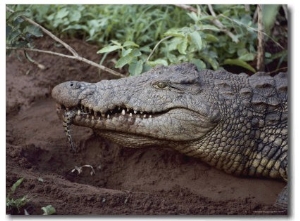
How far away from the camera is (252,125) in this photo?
11.5ft

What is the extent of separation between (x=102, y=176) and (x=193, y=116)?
0.71 m

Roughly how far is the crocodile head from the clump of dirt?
0.27m

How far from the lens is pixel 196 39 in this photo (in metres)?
3.93

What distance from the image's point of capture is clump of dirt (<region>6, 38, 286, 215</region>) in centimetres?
315

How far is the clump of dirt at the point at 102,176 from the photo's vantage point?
3.15 metres

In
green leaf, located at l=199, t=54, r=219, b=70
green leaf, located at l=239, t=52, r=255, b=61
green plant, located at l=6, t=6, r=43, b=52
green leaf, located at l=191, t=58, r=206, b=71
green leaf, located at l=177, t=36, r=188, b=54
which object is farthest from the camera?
green leaf, located at l=239, t=52, r=255, b=61

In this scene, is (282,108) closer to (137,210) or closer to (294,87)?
(294,87)

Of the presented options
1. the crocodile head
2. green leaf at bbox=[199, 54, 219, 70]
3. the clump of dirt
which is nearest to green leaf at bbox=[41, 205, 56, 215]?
the clump of dirt

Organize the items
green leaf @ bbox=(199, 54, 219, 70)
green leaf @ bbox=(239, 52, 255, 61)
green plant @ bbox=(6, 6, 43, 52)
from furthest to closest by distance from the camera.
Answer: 1. green leaf @ bbox=(239, 52, 255, 61)
2. green leaf @ bbox=(199, 54, 219, 70)
3. green plant @ bbox=(6, 6, 43, 52)

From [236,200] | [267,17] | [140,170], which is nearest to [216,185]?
[236,200]

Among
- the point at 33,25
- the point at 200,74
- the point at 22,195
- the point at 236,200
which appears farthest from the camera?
the point at 33,25

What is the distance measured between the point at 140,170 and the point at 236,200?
2.20ft

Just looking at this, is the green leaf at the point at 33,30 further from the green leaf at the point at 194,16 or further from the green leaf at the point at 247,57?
the green leaf at the point at 247,57

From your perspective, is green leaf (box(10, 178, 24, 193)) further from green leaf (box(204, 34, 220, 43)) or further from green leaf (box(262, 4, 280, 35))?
green leaf (box(204, 34, 220, 43))
